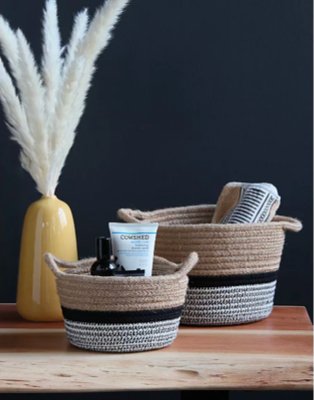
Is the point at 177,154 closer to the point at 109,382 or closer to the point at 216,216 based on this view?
the point at 216,216

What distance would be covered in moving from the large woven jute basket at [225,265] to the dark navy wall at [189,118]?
27 cm

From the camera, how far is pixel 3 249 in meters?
1.49

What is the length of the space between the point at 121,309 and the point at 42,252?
251mm

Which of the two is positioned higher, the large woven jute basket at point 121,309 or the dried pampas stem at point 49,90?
the dried pampas stem at point 49,90

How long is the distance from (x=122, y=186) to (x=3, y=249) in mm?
247

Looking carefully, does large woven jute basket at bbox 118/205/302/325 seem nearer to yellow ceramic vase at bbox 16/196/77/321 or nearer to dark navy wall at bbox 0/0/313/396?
yellow ceramic vase at bbox 16/196/77/321

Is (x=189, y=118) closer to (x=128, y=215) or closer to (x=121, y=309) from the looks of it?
(x=128, y=215)

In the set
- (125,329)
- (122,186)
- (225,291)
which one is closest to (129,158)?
(122,186)

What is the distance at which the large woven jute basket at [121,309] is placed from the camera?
1.04 metres

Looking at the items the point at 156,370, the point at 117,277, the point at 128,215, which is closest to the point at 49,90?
the point at 128,215

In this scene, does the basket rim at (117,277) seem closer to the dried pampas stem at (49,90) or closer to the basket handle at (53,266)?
the basket handle at (53,266)

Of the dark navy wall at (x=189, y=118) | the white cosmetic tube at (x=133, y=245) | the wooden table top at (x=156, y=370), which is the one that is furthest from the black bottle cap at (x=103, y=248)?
the dark navy wall at (x=189, y=118)

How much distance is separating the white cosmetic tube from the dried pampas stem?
0.20 meters

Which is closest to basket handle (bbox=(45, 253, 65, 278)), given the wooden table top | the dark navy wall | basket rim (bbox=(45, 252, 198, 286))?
basket rim (bbox=(45, 252, 198, 286))
